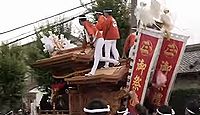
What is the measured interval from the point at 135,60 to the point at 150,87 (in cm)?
93

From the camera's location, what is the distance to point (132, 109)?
9.80 m

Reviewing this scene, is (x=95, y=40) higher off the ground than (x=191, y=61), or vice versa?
(x=95, y=40)

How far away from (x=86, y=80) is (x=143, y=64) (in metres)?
1.24

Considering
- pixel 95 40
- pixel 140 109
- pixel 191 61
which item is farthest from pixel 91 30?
pixel 191 61

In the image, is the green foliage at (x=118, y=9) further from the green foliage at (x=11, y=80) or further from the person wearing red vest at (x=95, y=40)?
the person wearing red vest at (x=95, y=40)

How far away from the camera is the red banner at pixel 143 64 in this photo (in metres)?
10.0

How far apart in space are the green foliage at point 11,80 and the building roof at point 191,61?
8814 mm

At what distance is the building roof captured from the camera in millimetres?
20656

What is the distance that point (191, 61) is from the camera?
22219mm

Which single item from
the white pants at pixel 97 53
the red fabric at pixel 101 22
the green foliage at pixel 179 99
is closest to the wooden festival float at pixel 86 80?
the white pants at pixel 97 53

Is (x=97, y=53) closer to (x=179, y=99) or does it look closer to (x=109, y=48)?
(x=109, y=48)

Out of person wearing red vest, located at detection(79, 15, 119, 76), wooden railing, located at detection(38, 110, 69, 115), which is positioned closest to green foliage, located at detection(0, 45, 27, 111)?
wooden railing, located at detection(38, 110, 69, 115)

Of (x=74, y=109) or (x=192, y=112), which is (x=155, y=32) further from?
(x=192, y=112)

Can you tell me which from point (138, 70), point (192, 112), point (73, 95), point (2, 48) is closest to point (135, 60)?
point (138, 70)
